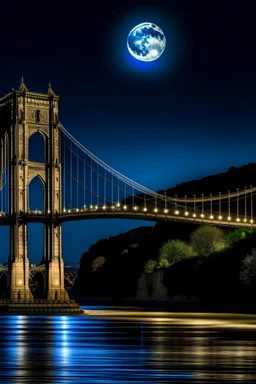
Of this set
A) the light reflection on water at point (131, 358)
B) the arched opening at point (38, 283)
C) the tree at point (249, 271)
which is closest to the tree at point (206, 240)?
the arched opening at point (38, 283)

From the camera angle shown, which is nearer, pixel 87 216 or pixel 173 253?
pixel 87 216

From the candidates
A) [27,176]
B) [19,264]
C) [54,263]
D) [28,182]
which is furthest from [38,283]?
[27,176]

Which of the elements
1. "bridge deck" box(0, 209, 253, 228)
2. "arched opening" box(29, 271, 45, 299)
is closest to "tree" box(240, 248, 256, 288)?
"bridge deck" box(0, 209, 253, 228)

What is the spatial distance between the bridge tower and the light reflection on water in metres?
53.7

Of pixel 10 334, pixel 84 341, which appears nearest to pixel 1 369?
pixel 84 341

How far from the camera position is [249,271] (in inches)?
4006

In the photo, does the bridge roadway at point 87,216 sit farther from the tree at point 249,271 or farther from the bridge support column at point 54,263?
the tree at point 249,271

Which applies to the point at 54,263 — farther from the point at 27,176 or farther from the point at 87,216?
the point at 27,176

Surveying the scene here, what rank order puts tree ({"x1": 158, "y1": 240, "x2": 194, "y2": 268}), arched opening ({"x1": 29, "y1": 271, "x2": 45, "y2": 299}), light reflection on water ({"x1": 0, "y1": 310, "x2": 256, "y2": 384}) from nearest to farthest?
light reflection on water ({"x1": 0, "y1": 310, "x2": 256, "y2": 384})
arched opening ({"x1": 29, "y1": 271, "x2": 45, "y2": 299})
tree ({"x1": 158, "y1": 240, "x2": 194, "y2": 268})

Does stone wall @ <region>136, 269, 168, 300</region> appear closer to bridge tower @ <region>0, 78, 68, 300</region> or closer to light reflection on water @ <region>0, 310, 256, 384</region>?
bridge tower @ <region>0, 78, 68, 300</region>

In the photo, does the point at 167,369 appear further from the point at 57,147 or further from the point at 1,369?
the point at 57,147

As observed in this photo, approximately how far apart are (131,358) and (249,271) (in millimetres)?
68668

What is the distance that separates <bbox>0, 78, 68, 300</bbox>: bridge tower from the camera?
103812 millimetres

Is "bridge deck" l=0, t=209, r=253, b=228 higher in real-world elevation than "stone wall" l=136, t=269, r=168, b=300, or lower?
higher
